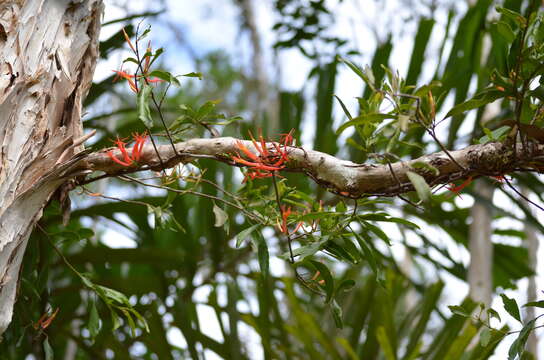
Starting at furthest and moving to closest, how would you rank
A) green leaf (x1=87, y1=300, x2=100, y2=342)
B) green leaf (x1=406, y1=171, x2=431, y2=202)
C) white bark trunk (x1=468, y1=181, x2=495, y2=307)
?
white bark trunk (x1=468, y1=181, x2=495, y2=307), green leaf (x1=87, y1=300, x2=100, y2=342), green leaf (x1=406, y1=171, x2=431, y2=202)

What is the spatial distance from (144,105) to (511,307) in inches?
19.0

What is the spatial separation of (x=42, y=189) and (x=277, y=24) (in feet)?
2.88

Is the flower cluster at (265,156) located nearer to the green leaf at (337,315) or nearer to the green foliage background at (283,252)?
the green leaf at (337,315)

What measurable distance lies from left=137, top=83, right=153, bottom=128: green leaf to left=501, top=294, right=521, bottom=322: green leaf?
0.45 meters

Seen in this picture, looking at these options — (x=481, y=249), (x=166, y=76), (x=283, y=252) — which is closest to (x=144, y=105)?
(x=166, y=76)

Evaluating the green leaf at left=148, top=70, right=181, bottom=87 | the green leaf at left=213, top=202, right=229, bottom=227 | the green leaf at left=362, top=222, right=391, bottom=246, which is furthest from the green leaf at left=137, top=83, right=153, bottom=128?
the green leaf at left=362, top=222, right=391, bottom=246

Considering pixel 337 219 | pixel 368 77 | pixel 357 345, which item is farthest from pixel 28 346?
pixel 368 77

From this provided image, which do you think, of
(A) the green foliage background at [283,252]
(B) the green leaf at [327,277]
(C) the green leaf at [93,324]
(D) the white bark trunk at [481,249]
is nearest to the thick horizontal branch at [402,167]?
(B) the green leaf at [327,277]

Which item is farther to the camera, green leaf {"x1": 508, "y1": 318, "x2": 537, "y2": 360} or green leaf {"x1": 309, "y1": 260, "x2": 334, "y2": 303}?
green leaf {"x1": 309, "y1": 260, "x2": 334, "y2": 303}

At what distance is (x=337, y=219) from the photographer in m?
0.73

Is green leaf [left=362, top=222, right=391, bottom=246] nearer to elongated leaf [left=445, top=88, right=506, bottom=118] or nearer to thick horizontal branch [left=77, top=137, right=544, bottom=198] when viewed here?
thick horizontal branch [left=77, top=137, right=544, bottom=198]

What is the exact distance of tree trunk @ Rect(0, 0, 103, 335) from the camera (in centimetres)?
63

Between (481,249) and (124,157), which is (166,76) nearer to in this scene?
(124,157)

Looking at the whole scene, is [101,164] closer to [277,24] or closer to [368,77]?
[368,77]
